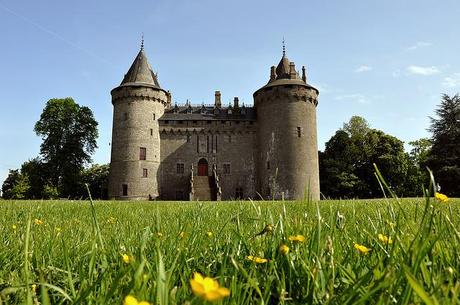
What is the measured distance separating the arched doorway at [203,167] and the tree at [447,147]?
26.7m

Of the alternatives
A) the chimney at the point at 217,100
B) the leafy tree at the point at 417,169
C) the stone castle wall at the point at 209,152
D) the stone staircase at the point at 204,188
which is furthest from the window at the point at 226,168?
the leafy tree at the point at 417,169

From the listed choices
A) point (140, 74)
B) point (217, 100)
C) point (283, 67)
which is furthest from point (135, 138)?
point (283, 67)

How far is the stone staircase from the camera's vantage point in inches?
1650

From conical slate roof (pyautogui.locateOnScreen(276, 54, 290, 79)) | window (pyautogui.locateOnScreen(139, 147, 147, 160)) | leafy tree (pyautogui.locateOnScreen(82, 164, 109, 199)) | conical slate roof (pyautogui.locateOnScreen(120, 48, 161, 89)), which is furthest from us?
leafy tree (pyautogui.locateOnScreen(82, 164, 109, 199))

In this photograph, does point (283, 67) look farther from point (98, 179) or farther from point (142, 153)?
point (98, 179)

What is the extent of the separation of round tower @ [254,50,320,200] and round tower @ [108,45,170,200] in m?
12.9

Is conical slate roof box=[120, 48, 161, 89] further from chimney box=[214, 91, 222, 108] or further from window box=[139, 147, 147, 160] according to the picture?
chimney box=[214, 91, 222, 108]

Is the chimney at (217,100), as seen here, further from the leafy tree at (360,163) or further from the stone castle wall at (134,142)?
Answer: the leafy tree at (360,163)

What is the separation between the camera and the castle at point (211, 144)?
41.1m

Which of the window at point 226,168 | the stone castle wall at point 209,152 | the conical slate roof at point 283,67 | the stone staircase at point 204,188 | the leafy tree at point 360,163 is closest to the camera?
the stone staircase at point 204,188

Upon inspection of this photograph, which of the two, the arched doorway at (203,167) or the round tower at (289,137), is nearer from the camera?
the round tower at (289,137)

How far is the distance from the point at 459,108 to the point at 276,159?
996 inches

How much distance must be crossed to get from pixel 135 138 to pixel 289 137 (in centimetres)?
1766

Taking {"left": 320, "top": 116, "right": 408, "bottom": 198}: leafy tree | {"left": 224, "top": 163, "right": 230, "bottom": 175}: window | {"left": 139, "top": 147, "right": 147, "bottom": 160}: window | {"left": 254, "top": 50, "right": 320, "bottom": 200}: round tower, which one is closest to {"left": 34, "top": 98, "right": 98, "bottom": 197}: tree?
{"left": 139, "top": 147, "right": 147, "bottom": 160}: window
